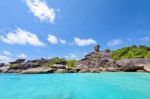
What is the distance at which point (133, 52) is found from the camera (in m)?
52.8

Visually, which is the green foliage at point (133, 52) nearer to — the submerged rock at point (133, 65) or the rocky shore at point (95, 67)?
the rocky shore at point (95, 67)

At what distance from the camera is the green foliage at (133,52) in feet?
164

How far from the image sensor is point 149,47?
53.5 m

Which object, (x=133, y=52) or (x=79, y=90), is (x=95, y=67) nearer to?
(x=133, y=52)

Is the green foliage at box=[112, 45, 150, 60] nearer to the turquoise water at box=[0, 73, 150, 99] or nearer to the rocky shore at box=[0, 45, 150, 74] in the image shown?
the rocky shore at box=[0, 45, 150, 74]

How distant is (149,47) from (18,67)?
32725 mm

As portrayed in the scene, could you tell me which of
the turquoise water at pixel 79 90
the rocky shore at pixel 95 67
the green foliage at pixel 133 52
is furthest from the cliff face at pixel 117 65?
the turquoise water at pixel 79 90

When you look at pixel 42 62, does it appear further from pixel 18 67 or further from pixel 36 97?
pixel 36 97

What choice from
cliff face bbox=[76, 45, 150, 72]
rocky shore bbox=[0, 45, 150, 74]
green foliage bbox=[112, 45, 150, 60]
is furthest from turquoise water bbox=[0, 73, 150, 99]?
green foliage bbox=[112, 45, 150, 60]

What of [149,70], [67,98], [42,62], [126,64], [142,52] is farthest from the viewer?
[42,62]

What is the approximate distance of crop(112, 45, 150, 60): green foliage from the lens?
4984cm

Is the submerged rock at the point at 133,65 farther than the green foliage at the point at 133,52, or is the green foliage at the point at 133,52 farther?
the green foliage at the point at 133,52

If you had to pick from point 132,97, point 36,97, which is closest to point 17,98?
point 36,97

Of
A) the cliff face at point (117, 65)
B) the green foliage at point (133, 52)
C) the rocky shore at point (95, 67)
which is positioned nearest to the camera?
the cliff face at point (117, 65)
